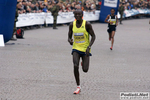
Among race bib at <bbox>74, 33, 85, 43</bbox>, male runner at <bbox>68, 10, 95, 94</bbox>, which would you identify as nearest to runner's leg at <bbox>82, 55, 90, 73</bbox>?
male runner at <bbox>68, 10, 95, 94</bbox>

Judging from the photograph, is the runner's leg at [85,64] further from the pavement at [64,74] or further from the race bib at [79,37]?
the pavement at [64,74]

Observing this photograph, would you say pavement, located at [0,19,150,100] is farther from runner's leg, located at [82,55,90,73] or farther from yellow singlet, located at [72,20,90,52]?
yellow singlet, located at [72,20,90,52]

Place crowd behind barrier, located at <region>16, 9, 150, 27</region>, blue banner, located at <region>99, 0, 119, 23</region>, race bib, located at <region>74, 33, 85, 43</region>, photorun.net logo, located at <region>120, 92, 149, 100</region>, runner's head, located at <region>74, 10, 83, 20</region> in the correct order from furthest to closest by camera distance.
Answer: blue banner, located at <region>99, 0, 119, 23</region>
crowd behind barrier, located at <region>16, 9, 150, 27</region>
race bib, located at <region>74, 33, 85, 43</region>
runner's head, located at <region>74, 10, 83, 20</region>
photorun.net logo, located at <region>120, 92, 149, 100</region>

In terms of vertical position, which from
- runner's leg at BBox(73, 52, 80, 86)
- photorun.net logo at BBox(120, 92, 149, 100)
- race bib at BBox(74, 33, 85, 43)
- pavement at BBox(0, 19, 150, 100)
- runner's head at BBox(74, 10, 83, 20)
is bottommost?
pavement at BBox(0, 19, 150, 100)

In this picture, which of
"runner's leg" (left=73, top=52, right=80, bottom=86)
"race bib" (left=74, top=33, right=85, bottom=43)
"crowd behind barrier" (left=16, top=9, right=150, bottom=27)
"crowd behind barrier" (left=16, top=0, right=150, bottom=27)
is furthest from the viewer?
"crowd behind barrier" (left=16, top=0, right=150, bottom=27)

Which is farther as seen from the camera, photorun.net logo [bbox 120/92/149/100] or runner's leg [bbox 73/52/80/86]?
runner's leg [bbox 73/52/80/86]

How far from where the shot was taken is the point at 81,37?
7.14m

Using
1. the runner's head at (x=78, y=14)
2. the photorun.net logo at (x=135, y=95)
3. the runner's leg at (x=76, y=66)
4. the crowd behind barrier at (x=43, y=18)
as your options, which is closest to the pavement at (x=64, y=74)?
the photorun.net logo at (x=135, y=95)

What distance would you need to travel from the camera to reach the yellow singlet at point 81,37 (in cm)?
709

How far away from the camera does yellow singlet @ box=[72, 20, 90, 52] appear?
23.3 ft

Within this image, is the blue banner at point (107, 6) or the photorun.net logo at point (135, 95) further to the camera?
the blue banner at point (107, 6)

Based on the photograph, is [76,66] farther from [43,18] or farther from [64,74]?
[43,18]

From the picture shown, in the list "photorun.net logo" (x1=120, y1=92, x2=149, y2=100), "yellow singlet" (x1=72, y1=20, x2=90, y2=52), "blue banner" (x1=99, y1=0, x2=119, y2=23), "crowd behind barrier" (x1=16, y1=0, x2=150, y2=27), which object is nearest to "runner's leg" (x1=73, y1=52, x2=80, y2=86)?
"yellow singlet" (x1=72, y1=20, x2=90, y2=52)

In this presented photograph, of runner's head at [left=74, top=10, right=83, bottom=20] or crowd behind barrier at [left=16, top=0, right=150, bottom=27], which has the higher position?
runner's head at [left=74, top=10, right=83, bottom=20]
